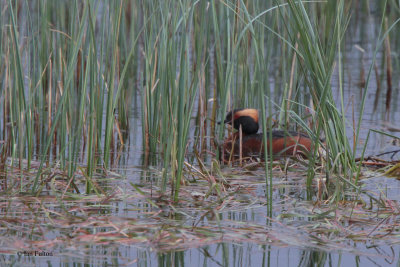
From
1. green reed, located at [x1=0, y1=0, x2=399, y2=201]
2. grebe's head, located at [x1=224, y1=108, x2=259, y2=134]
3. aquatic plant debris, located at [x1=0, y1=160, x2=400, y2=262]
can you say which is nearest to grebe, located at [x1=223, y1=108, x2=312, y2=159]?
grebe's head, located at [x1=224, y1=108, x2=259, y2=134]

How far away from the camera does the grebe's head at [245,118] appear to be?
6.58m

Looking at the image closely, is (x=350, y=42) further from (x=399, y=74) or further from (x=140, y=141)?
(x=140, y=141)

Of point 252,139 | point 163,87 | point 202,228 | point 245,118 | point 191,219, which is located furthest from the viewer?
point 252,139

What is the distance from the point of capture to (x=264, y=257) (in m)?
3.73

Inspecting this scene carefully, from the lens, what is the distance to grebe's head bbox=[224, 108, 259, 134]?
658cm

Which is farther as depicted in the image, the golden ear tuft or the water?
the golden ear tuft

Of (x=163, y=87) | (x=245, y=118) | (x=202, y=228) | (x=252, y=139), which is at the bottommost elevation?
(x=202, y=228)

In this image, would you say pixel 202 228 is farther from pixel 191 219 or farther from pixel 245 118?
pixel 245 118

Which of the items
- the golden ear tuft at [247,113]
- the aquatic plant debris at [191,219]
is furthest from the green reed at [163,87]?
the aquatic plant debris at [191,219]

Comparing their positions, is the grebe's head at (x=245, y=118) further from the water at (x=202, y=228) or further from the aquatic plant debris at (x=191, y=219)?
the aquatic plant debris at (x=191, y=219)

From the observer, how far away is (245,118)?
672cm

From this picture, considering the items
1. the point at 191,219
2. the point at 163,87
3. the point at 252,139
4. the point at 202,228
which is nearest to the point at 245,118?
the point at 252,139

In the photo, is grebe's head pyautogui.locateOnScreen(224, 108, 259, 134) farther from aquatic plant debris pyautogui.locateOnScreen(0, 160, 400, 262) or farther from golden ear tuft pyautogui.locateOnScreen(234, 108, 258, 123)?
aquatic plant debris pyautogui.locateOnScreen(0, 160, 400, 262)

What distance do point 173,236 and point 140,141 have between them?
296 centimetres
